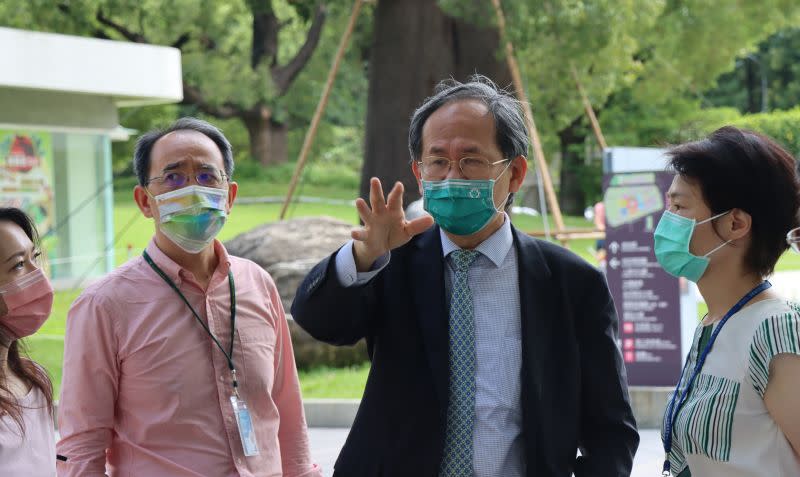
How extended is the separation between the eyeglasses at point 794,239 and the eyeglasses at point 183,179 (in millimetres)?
1796

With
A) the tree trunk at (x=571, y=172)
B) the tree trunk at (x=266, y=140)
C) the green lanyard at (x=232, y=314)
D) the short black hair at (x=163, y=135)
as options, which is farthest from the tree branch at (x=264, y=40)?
the green lanyard at (x=232, y=314)

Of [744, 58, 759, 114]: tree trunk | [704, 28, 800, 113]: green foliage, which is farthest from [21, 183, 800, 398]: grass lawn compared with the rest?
[744, 58, 759, 114]: tree trunk

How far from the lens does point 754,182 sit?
324 centimetres

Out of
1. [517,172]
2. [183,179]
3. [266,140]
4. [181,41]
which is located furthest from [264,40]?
[517,172]

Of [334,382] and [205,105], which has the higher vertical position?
[205,105]

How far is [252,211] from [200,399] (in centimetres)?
2947

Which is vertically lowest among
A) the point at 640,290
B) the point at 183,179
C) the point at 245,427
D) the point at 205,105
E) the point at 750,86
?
the point at 640,290

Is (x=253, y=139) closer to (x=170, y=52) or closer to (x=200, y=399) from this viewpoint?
(x=170, y=52)

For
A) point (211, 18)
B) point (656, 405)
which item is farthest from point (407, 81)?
point (211, 18)

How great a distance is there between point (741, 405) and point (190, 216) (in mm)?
1773

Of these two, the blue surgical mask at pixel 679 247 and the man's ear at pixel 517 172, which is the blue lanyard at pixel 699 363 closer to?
the blue surgical mask at pixel 679 247

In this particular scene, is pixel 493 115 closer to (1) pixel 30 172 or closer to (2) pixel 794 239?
(2) pixel 794 239

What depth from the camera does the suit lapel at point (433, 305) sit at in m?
3.06

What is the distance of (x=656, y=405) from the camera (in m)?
9.29
